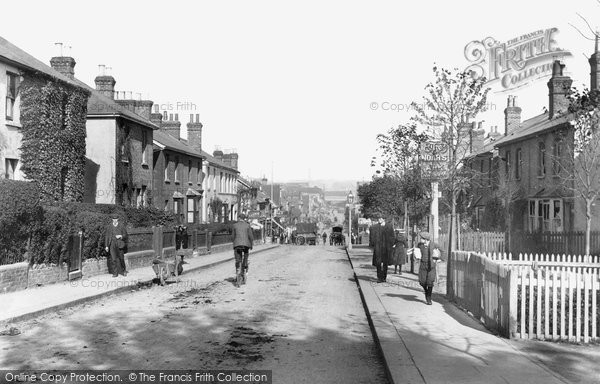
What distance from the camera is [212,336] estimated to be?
832 centimetres

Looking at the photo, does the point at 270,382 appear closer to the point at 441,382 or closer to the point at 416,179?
the point at 441,382

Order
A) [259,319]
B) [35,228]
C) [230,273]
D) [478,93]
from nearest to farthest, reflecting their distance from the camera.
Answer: [259,319] < [35,228] < [478,93] < [230,273]

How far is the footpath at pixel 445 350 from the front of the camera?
5964 millimetres

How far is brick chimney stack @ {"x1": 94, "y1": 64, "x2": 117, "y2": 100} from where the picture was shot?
3562 cm

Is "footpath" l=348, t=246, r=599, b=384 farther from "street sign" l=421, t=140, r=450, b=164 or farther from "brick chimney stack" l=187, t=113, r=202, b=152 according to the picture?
"brick chimney stack" l=187, t=113, r=202, b=152

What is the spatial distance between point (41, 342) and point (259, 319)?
3.51 meters

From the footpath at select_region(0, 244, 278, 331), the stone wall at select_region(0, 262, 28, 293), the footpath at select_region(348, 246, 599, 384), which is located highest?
the stone wall at select_region(0, 262, 28, 293)

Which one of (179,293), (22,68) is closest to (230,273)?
(179,293)

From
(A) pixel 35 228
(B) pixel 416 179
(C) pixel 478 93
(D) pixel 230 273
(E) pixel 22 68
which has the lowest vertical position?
(D) pixel 230 273

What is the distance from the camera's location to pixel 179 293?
13.6 metres

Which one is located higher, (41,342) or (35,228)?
(35,228)

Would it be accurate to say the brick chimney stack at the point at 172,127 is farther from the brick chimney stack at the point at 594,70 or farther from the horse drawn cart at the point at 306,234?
the brick chimney stack at the point at 594,70

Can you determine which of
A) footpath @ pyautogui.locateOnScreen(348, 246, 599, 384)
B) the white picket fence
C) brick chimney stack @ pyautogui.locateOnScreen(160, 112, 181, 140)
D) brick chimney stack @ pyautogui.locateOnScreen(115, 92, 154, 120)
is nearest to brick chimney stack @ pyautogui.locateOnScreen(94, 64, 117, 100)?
brick chimney stack @ pyautogui.locateOnScreen(115, 92, 154, 120)

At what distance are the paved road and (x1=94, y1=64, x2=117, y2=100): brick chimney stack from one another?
2480 centimetres
